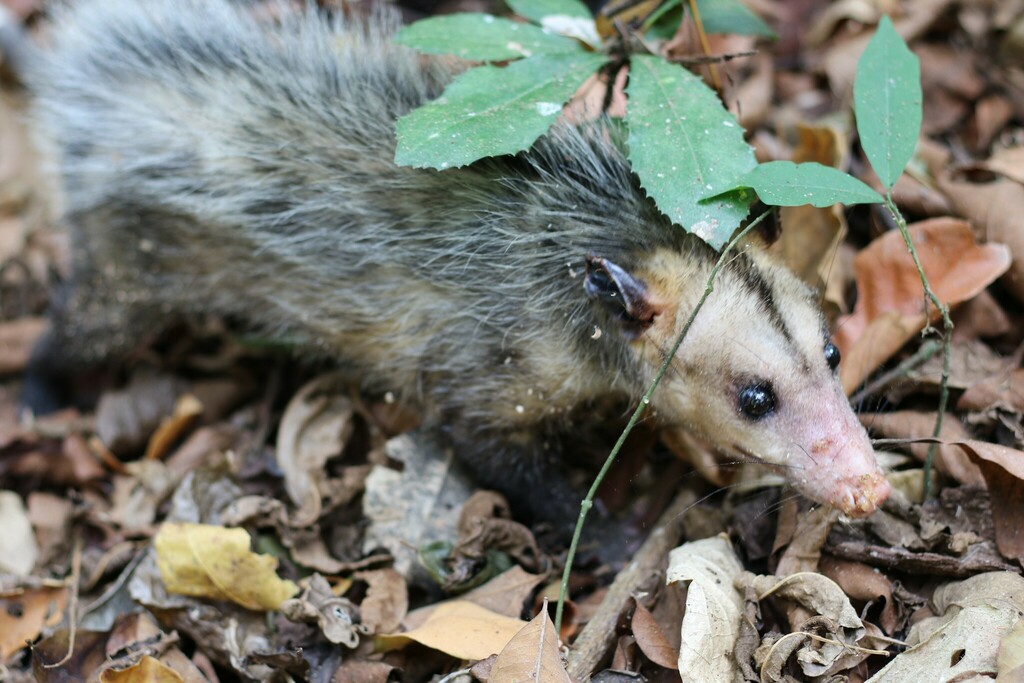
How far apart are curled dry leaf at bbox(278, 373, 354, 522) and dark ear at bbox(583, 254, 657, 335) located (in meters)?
1.15

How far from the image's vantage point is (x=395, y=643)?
8.06ft

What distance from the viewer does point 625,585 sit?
8.45ft

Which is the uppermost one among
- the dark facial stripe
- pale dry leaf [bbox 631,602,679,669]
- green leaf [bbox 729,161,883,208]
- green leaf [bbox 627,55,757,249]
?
green leaf [bbox 627,55,757,249]

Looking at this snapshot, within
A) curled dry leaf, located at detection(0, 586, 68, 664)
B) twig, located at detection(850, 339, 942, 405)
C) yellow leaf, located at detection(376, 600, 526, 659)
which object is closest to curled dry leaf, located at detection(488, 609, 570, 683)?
yellow leaf, located at detection(376, 600, 526, 659)

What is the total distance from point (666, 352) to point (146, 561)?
1.71 meters

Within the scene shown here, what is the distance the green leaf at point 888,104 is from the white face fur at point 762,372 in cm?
39

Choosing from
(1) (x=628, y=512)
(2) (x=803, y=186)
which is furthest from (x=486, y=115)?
(1) (x=628, y=512)

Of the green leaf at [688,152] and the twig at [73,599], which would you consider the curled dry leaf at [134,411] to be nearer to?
the twig at [73,599]

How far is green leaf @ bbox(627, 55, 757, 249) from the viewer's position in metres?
2.26

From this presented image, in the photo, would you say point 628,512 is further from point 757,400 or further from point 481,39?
point 481,39

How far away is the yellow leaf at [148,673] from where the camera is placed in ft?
Answer: 7.70

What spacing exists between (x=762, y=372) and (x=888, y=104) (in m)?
0.78

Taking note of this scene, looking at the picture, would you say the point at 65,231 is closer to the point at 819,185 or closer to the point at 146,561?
the point at 146,561

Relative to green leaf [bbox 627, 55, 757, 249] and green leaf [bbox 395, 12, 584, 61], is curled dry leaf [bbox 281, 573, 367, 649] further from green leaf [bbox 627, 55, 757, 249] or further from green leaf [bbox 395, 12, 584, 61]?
green leaf [bbox 395, 12, 584, 61]
